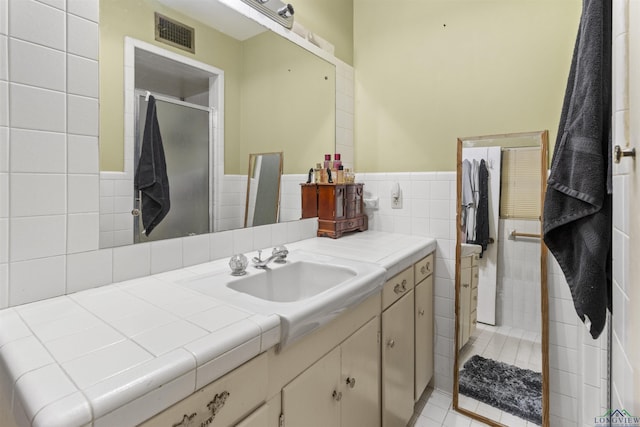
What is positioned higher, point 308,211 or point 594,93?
point 594,93

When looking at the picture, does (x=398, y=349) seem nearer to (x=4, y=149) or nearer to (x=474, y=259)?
(x=474, y=259)

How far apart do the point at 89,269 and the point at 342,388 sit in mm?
844

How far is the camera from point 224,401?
607 millimetres

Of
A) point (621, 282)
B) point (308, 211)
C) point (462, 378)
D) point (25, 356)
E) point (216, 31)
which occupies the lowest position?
point (462, 378)

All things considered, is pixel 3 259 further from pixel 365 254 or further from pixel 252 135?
pixel 365 254

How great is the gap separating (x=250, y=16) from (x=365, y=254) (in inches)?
47.3

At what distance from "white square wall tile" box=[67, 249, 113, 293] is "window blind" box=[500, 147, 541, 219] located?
1.70 metres

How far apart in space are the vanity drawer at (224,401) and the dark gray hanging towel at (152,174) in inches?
25.7

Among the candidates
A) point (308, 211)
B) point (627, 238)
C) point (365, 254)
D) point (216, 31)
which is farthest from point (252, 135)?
point (627, 238)

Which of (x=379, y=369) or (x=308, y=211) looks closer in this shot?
(x=379, y=369)

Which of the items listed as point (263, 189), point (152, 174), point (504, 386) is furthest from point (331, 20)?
point (504, 386)

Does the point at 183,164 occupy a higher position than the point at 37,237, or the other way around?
the point at 183,164

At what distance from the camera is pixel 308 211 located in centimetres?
180

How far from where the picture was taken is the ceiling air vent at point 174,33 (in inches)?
42.6
